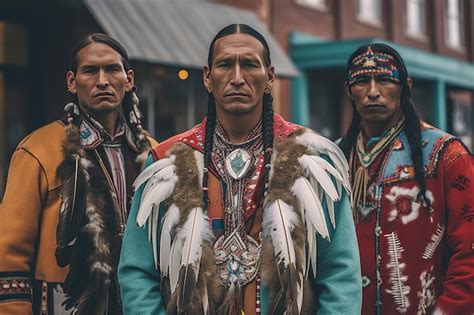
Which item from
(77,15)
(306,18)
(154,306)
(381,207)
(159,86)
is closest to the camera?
(154,306)

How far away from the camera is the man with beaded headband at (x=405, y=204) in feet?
12.8

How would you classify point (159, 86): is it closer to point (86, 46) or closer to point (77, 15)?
point (77, 15)

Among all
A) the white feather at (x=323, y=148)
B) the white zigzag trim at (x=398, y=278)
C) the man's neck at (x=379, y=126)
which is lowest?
the white zigzag trim at (x=398, y=278)

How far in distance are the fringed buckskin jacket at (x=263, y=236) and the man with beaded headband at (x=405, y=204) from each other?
2.95 ft

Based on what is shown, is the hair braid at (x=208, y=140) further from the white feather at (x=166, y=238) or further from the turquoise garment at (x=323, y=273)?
the turquoise garment at (x=323, y=273)

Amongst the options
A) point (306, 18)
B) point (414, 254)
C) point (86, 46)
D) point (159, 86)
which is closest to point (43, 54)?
point (159, 86)

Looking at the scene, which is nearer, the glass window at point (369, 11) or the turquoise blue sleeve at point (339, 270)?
the turquoise blue sleeve at point (339, 270)

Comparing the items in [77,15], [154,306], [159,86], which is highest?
[77,15]

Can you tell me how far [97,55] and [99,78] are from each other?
0.43 feet

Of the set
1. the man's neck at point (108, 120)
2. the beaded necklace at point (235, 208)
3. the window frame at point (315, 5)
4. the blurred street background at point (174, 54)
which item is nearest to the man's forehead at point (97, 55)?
the man's neck at point (108, 120)

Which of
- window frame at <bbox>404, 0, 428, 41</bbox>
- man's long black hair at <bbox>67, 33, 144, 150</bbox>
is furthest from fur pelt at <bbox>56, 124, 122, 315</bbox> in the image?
window frame at <bbox>404, 0, 428, 41</bbox>

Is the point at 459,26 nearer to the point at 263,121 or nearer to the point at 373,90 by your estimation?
the point at 373,90

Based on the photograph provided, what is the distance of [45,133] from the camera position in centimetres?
414

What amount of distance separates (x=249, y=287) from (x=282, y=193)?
376mm
